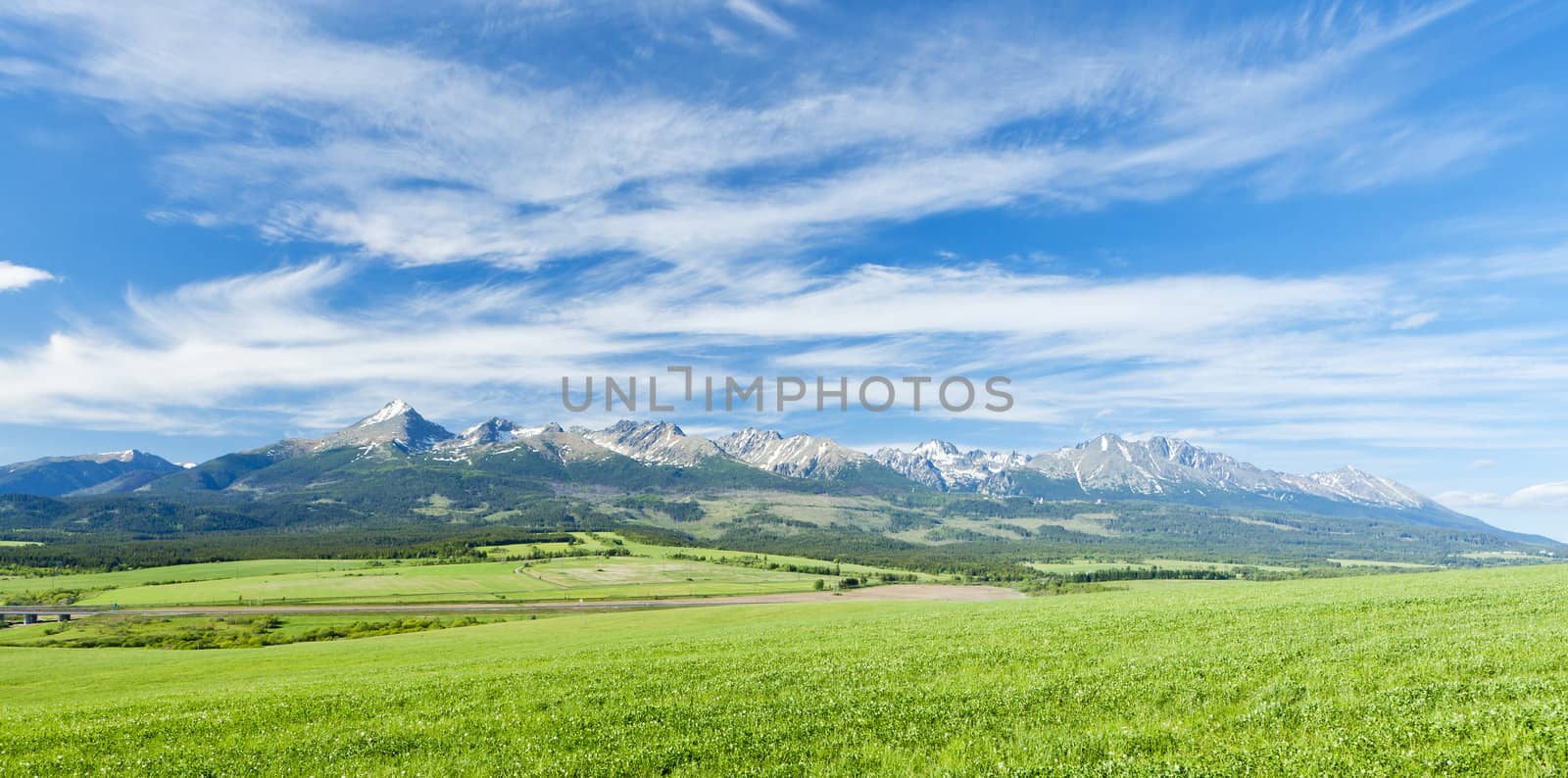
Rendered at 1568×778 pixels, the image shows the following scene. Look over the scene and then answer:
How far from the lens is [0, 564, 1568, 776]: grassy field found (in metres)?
13.4

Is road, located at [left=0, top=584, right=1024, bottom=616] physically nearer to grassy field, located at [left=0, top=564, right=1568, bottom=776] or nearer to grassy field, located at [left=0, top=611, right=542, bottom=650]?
grassy field, located at [left=0, top=611, right=542, bottom=650]

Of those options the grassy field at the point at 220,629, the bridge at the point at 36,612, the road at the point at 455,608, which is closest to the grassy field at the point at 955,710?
the grassy field at the point at 220,629

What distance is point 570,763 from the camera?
49.5 feet

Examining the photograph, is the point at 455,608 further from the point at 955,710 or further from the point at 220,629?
the point at 955,710

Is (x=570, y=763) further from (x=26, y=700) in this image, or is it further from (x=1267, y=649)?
→ (x=26, y=700)

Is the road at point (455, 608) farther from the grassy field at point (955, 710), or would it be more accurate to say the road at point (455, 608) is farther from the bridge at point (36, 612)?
the grassy field at point (955, 710)

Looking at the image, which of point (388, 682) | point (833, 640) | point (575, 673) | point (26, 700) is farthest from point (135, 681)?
point (833, 640)

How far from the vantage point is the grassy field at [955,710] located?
13.4 metres

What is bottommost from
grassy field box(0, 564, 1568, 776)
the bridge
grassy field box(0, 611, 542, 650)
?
the bridge

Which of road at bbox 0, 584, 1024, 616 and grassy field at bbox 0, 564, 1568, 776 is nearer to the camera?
grassy field at bbox 0, 564, 1568, 776

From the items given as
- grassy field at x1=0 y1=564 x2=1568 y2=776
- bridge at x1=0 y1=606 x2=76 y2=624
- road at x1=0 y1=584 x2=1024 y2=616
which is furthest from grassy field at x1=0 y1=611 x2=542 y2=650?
grassy field at x1=0 y1=564 x2=1568 y2=776

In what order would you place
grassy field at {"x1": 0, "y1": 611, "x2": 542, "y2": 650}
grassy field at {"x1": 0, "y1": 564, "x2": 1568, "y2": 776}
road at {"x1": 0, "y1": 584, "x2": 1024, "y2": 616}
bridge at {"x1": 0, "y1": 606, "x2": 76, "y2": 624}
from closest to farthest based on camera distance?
1. grassy field at {"x1": 0, "y1": 564, "x2": 1568, "y2": 776}
2. grassy field at {"x1": 0, "y1": 611, "x2": 542, "y2": 650}
3. road at {"x1": 0, "y1": 584, "x2": 1024, "y2": 616}
4. bridge at {"x1": 0, "y1": 606, "x2": 76, "y2": 624}

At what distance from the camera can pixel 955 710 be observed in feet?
57.6

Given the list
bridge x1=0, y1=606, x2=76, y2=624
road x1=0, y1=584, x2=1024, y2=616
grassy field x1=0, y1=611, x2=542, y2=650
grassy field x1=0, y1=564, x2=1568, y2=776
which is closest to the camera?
grassy field x1=0, y1=564, x2=1568, y2=776
